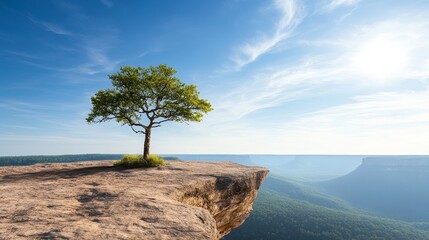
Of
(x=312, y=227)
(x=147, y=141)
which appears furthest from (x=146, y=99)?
(x=312, y=227)

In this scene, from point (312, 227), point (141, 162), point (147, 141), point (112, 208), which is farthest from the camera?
point (312, 227)

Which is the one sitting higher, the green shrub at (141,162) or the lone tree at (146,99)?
the lone tree at (146,99)

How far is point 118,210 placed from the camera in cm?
861

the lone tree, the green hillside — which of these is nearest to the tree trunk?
the lone tree

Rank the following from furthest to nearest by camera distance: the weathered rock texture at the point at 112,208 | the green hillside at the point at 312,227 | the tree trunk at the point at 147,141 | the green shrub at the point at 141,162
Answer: the green hillside at the point at 312,227 → the tree trunk at the point at 147,141 → the green shrub at the point at 141,162 → the weathered rock texture at the point at 112,208

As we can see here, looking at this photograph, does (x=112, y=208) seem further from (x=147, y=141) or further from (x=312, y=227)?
(x=312, y=227)

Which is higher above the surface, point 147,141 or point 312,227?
point 147,141

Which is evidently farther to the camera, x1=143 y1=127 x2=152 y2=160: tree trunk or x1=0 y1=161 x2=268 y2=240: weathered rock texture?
x1=143 y1=127 x2=152 y2=160: tree trunk

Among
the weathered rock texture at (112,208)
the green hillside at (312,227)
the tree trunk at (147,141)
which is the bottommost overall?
the green hillside at (312,227)

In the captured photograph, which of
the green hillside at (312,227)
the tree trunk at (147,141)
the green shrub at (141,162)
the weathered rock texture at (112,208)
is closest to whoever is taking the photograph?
the weathered rock texture at (112,208)

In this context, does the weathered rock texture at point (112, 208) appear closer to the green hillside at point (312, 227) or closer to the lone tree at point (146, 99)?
the lone tree at point (146, 99)

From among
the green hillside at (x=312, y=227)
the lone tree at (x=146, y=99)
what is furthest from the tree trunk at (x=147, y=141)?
the green hillside at (x=312, y=227)

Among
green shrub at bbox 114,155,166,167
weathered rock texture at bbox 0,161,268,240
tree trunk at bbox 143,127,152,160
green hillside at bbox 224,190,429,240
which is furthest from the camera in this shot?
green hillside at bbox 224,190,429,240

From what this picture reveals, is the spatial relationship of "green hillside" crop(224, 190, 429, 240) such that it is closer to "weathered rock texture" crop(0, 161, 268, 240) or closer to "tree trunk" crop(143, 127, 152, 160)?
"tree trunk" crop(143, 127, 152, 160)
